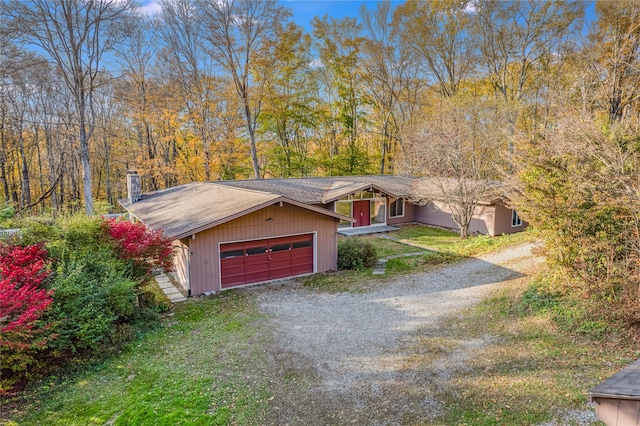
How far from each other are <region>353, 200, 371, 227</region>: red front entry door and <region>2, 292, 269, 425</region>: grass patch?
1463cm

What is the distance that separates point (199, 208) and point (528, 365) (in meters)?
12.0

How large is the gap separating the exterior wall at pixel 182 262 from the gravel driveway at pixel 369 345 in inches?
104

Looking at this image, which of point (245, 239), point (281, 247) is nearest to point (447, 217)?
point (281, 247)

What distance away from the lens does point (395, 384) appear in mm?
6684

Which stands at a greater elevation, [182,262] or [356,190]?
[356,190]

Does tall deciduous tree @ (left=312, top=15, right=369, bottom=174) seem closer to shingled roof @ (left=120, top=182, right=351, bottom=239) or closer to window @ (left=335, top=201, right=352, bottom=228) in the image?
window @ (left=335, top=201, right=352, bottom=228)

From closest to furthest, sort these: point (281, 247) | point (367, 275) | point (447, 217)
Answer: point (281, 247), point (367, 275), point (447, 217)

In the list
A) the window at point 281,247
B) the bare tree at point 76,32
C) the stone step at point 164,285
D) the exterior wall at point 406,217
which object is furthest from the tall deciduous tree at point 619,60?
the bare tree at point 76,32

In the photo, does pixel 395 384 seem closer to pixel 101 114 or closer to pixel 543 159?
pixel 543 159

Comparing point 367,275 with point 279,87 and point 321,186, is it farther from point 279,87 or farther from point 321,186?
point 279,87

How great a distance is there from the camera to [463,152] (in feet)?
57.6

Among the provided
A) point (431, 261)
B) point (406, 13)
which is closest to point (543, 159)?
point (431, 261)

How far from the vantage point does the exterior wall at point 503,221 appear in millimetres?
20094

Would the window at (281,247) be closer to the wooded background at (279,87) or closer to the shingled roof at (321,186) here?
the shingled roof at (321,186)
